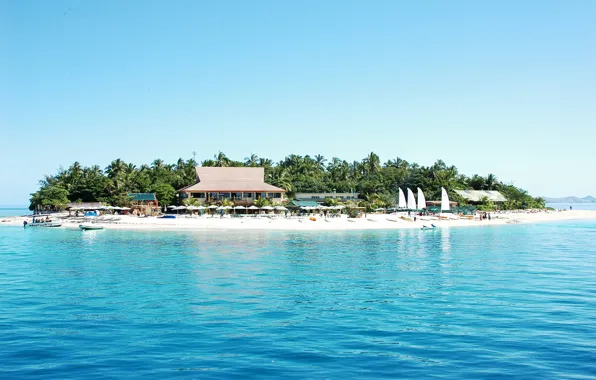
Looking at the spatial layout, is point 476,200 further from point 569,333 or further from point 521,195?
point 569,333

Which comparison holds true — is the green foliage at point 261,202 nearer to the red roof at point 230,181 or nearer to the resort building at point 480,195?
the red roof at point 230,181

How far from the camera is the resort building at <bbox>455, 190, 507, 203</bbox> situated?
88375mm

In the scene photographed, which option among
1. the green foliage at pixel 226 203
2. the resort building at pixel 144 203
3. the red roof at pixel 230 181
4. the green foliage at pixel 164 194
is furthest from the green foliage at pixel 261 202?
the resort building at pixel 144 203

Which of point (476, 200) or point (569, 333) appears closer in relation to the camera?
point (569, 333)

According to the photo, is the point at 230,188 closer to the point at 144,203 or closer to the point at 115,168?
the point at 144,203

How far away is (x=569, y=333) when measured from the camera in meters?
13.0

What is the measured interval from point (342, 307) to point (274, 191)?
5765cm

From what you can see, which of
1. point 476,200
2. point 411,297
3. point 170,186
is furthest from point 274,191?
point 411,297

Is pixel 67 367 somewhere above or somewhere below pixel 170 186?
below

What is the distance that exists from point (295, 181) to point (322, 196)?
7.99 meters

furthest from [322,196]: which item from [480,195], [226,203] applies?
[480,195]

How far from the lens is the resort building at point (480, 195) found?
88.4 meters

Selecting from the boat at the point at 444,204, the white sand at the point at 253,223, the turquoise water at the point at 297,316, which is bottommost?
the turquoise water at the point at 297,316

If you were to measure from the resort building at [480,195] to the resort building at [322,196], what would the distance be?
66.3ft
